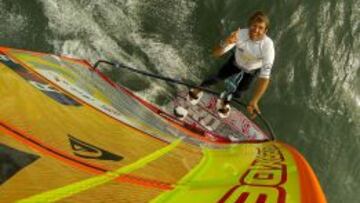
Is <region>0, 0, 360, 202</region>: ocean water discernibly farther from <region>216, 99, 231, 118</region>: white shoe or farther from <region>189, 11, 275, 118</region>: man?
<region>189, 11, 275, 118</region>: man

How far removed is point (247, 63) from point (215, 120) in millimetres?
1073

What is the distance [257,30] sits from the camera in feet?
20.3

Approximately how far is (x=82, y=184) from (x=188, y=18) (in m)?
5.83

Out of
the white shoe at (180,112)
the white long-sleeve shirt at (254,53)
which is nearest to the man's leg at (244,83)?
→ the white long-sleeve shirt at (254,53)

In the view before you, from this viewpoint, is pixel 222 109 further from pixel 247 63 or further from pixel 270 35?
pixel 270 35

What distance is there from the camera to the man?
6.29m

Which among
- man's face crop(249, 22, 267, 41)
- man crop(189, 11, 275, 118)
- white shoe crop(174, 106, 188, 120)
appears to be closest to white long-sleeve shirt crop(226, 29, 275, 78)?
man crop(189, 11, 275, 118)

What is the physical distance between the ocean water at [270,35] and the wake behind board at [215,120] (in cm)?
41

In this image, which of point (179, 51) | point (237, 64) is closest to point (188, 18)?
point (179, 51)

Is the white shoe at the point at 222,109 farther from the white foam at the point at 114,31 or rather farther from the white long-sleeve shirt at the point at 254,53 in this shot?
the white foam at the point at 114,31

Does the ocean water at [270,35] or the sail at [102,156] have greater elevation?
the ocean water at [270,35]

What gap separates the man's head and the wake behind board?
1.56 metres

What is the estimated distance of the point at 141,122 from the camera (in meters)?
4.94

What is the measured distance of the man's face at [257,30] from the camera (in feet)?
20.1
